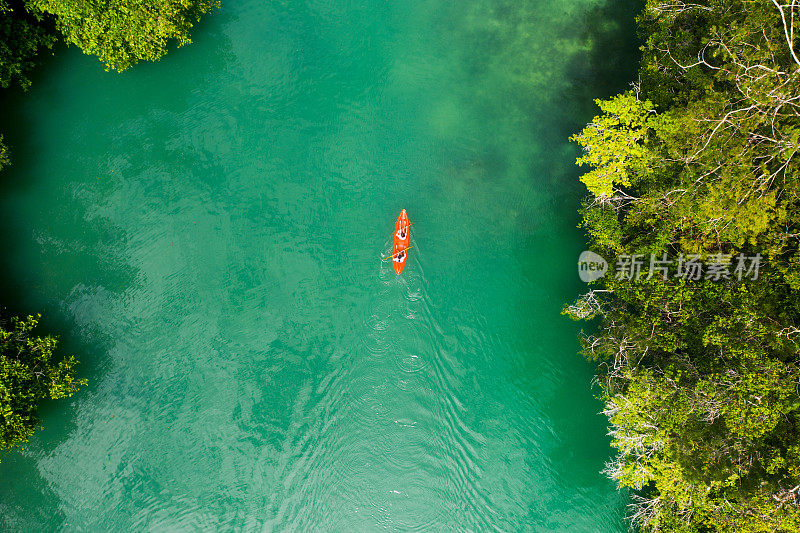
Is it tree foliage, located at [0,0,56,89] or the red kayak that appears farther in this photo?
the red kayak

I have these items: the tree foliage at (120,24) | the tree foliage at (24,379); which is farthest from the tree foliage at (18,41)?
the tree foliage at (24,379)

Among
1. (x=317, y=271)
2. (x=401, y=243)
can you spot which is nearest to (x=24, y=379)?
(x=317, y=271)

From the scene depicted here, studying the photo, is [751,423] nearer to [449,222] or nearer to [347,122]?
[449,222]

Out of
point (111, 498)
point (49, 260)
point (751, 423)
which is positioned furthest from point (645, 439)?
point (49, 260)

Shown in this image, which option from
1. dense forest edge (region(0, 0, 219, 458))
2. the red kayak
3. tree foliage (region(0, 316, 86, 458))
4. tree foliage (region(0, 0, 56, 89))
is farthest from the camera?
the red kayak

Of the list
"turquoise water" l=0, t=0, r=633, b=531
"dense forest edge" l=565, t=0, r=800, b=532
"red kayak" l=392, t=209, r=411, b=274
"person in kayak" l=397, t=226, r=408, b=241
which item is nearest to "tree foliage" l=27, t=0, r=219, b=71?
"turquoise water" l=0, t=0, r=633, b=531
